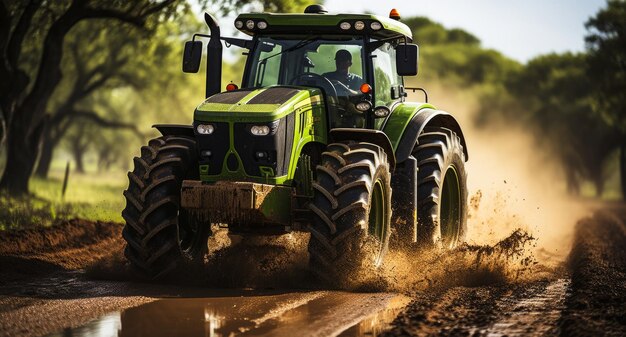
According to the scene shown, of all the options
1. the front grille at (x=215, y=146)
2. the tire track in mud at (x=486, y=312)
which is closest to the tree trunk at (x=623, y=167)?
the tire track in mud at (x=486, y=312)

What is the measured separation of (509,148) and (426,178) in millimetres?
43164

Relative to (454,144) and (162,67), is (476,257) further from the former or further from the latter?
(162,67)

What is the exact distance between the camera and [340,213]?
9.91 m

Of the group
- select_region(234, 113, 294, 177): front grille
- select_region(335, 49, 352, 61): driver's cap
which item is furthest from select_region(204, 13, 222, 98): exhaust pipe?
select_region(234, 113, 294, 177): front grille

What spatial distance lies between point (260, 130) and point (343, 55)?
5.85 ft

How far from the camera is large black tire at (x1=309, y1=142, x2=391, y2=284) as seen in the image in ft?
32.6

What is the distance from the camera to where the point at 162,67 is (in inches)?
1715

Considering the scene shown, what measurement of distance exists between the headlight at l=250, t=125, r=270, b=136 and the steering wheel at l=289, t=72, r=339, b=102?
4.37 ft

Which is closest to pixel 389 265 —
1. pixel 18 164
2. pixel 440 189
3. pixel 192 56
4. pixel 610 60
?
pixel 440 189

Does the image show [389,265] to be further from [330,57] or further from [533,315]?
[533,315]

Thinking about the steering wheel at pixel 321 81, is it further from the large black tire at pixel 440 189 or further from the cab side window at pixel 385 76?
the large black tire at pixel 440 189

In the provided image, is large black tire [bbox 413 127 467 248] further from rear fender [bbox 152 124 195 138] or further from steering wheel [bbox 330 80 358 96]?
rear fender [bbox 152 124 195 138]

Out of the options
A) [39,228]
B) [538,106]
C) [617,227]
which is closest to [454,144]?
[39,228]

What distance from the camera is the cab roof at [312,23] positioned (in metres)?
11.3
